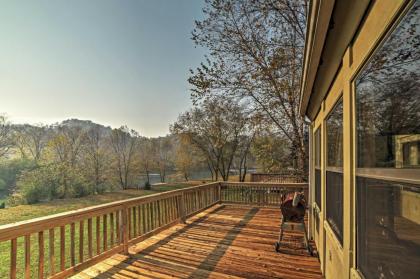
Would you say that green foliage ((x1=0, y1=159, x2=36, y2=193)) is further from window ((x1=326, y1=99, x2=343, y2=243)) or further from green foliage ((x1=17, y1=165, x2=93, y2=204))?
window ((x1=326, y1=99, x2=343, y2=243))

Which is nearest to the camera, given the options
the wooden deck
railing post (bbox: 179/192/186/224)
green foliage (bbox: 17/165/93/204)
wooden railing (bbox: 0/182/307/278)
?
wooden railing (bbox: 0/182/307/278)

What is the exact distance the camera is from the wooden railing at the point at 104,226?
2.73m

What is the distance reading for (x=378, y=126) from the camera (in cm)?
105

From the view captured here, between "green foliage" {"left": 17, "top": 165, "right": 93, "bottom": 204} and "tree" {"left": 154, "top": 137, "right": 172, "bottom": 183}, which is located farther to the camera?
"tree" {"left": 154, "top": 137, "right": 172, "bottom": 183}

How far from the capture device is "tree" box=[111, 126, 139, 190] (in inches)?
979

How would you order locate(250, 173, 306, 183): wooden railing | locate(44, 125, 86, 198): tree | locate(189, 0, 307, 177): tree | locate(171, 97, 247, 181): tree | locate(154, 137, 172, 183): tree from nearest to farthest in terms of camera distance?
1. locate(189, 0, 307, 177): tree
2. locate(250, 173, 306, 183): wooden railing
3. locate(44, 125, 86, 198): tree
4. locate(171, 97, 247, 181): tree
5. locate(154, 137, 172, 183): tree

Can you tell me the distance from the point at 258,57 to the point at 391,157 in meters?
7.96

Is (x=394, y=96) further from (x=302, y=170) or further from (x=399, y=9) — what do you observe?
(x=302, y=170)

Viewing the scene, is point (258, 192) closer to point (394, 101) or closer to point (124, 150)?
point (394, 101)

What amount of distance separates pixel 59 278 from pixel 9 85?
1217cm

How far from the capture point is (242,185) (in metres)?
7.86

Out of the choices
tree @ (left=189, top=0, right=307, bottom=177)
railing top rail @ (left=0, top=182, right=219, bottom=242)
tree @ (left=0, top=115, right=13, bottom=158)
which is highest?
tree @ (left=189, top=0, right=307, bottom=177)

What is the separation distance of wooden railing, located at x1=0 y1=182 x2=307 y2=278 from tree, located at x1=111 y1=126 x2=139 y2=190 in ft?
60.9

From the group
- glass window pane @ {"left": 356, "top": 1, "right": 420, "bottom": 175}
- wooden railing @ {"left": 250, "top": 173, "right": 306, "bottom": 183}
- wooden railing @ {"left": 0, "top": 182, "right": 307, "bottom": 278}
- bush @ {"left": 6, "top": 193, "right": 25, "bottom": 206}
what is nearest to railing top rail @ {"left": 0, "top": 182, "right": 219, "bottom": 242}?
wooden railing @ {"left": 0, "top": 182, "right": 307, "bottom": 278}
